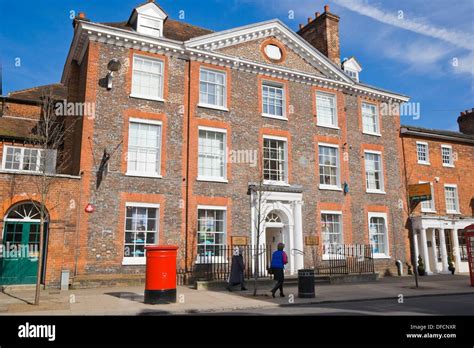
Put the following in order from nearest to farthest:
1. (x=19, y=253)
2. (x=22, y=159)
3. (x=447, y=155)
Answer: (x=19, y=253) < (x=22, y=159) < (x=447, y=155)

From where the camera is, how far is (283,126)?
814 inches

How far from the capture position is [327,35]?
24.1 m

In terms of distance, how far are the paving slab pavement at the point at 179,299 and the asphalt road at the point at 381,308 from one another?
57 cm

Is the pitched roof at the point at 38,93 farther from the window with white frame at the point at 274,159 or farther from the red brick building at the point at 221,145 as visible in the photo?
the window with white frame at the point at 274,159

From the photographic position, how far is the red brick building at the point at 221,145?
53.9 feet

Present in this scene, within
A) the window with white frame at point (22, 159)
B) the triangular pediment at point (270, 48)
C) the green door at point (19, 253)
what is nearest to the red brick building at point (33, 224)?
the green door at point (19, 253)

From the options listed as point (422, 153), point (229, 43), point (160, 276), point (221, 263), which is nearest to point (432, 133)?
point (422, 153)

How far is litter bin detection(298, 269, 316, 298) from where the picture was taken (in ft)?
43.1

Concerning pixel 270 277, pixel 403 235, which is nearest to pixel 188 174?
pixel 270 277

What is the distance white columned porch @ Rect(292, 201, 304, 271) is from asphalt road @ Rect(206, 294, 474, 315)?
680 cm

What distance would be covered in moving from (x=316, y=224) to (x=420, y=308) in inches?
375

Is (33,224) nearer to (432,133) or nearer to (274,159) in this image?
(274,159)

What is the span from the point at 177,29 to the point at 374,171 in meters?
13.6
